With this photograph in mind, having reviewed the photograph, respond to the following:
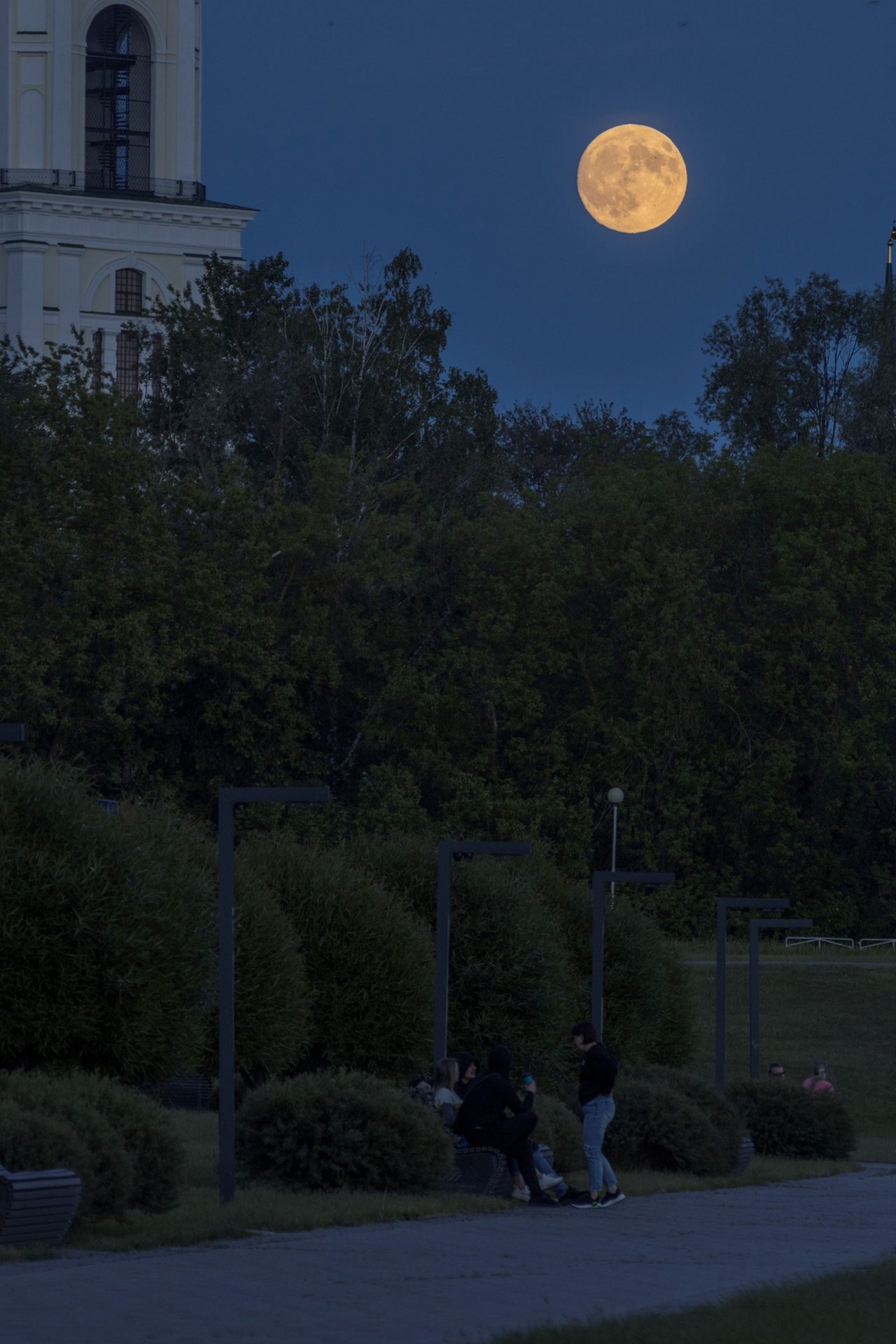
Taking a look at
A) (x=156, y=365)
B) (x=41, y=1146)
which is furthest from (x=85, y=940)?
(x=156, y=365)

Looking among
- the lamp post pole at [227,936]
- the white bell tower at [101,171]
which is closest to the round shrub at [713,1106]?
the lamp post pole at [227,936]

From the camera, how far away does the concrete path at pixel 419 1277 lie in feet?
34.6

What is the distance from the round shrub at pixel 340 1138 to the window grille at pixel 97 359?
4230cm

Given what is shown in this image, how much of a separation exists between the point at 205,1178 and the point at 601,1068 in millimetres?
3981

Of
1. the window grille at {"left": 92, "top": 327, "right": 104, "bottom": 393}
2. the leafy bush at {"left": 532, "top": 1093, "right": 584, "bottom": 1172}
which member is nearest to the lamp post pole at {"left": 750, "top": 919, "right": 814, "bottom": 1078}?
the leafy bush at {"left": 532, "top": 1093, "right": 584, "bottom": 1172}

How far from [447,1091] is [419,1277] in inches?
283

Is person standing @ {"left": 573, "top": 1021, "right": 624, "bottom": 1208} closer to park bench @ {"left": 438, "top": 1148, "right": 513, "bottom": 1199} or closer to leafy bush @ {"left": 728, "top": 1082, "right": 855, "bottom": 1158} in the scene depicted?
park bench @ {"left": 438, "top": 1148, "right": 513, "bottom": 1199}

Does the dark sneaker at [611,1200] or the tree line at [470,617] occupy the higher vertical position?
the tree line at [470,617]

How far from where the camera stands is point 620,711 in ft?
217

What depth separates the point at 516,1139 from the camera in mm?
18391

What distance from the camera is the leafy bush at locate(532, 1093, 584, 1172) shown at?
21297mm

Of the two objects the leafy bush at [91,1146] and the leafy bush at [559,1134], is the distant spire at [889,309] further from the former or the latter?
the leafy bush at [91,1146]

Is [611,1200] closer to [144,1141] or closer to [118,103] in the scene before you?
[144,1141]

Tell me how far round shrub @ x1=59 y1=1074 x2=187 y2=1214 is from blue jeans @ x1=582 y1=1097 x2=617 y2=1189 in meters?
4.37
